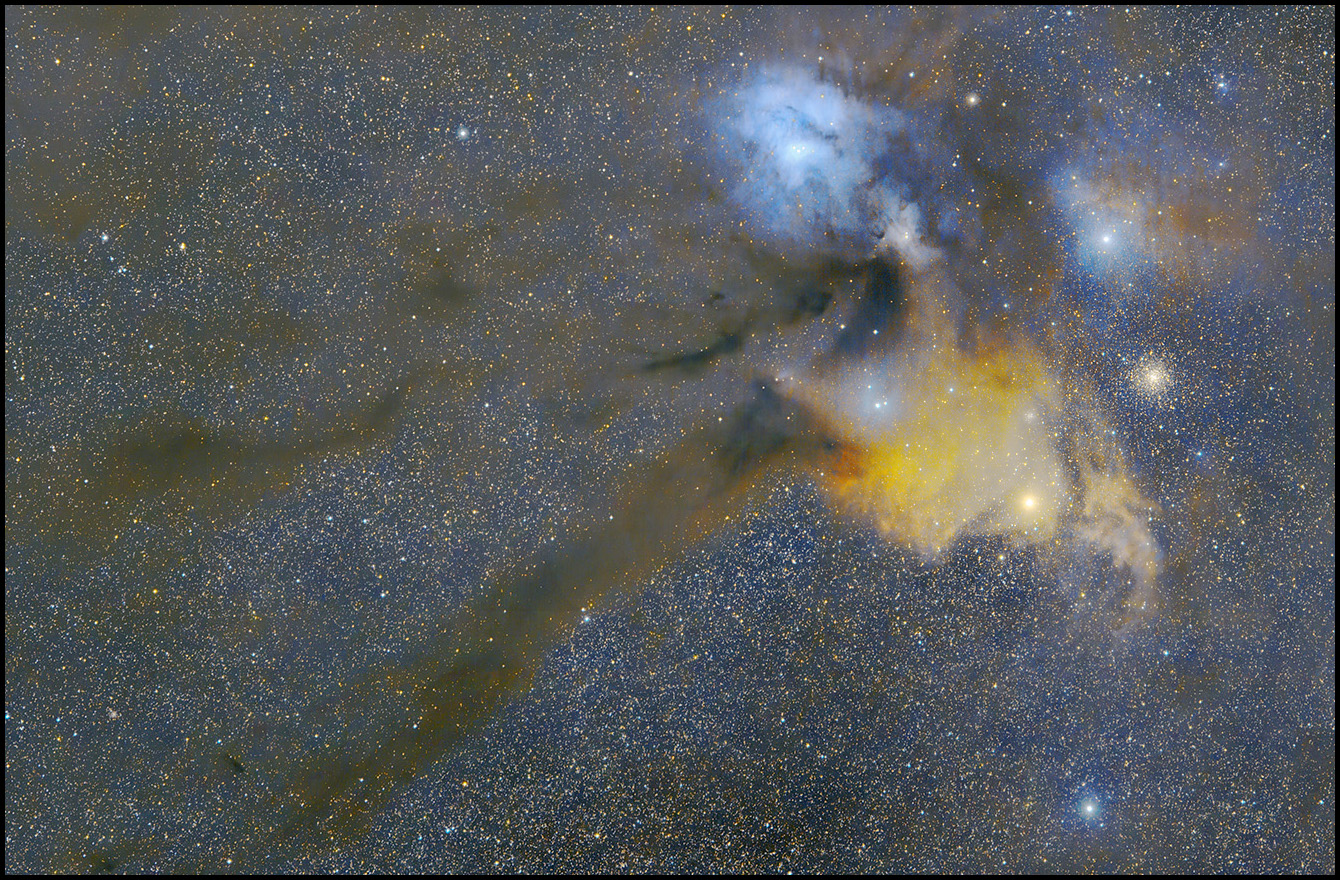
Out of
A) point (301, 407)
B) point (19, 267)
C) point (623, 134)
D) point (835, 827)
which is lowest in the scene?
point (835, 827)

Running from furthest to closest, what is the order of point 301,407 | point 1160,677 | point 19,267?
point 1160,677, point 301,407, point 19,267

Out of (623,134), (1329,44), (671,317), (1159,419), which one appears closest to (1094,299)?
(1159,419)

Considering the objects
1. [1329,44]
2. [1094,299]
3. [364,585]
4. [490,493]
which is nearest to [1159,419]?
[1094,299]

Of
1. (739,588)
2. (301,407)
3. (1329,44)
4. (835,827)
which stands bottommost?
(835,827)

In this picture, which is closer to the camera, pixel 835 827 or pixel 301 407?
pixel 301 407

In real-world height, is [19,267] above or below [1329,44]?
below

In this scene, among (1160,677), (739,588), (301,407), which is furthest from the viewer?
(1160,677)

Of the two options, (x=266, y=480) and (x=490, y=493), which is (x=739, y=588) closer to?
(x=490, y=493)

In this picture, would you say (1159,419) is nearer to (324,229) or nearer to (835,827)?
(835,827)

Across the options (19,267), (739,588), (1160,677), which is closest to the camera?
(19,267)
